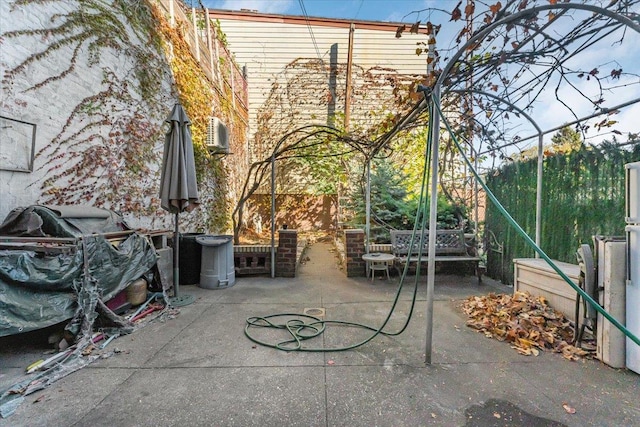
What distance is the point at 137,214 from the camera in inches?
177

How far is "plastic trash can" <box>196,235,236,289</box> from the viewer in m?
4.25

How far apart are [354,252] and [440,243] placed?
151 centimetres

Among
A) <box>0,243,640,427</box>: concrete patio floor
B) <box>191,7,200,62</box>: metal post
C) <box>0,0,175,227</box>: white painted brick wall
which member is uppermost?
<box>191,7,200,62</box>: metal post

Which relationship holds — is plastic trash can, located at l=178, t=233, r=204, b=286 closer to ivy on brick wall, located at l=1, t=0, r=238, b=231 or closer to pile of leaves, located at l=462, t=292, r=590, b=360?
ivy on brick wall, located at l=1, t=0, r=238, b=231

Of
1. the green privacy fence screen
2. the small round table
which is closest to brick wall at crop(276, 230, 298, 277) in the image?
the small round table

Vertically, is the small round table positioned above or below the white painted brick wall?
below

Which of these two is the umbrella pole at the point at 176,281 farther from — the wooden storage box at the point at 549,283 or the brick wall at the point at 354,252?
the wooden storage box at the point at 549,283

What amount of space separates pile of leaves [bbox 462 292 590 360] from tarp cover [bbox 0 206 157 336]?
144 inches

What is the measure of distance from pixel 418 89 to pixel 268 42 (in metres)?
8.69

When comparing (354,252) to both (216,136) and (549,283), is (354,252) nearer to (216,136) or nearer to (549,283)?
(549,283)

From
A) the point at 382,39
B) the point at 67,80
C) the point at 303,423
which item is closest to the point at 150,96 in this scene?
the point at 67,80

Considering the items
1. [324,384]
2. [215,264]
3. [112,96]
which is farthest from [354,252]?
[112,96]

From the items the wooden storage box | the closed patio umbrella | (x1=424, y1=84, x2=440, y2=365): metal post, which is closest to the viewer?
(x1=424, y1=84, x2=440, y2=365): metal post

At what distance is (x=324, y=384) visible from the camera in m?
1.97
